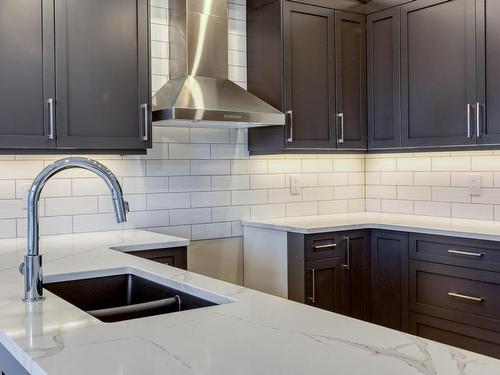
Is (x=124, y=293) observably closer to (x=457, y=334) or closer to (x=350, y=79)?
(x=457, y=334)

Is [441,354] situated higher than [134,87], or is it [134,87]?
[134,87]

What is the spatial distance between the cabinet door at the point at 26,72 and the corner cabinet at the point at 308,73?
1350 mm

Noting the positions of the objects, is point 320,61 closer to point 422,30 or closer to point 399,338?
point 422,30

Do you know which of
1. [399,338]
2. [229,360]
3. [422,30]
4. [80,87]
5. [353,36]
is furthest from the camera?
[353,36]

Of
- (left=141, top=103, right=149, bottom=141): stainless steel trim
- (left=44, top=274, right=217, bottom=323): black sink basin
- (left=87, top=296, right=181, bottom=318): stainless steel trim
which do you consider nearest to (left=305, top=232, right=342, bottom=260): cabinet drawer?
(left=141, top=103, right=149, bottom=141): stainless steel trim

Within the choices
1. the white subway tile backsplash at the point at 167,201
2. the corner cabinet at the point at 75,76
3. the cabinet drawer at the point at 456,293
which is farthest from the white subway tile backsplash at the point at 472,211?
the corner cabinet at the point at 75,76

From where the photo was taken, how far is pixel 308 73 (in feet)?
11.6

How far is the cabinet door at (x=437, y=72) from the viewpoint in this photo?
3.22 m

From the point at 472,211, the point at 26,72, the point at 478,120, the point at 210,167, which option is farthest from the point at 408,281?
the point at 26,72

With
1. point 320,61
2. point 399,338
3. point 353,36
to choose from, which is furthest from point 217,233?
point 399,338

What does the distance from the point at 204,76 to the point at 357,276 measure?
150cm

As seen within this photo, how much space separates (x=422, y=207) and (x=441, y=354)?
2951 mm

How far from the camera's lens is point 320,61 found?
11.8 feet

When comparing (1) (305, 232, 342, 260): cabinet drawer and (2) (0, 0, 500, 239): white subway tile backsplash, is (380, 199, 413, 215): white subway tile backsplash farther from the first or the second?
(1) (305, 232, 342, 260): cabinet drawer
